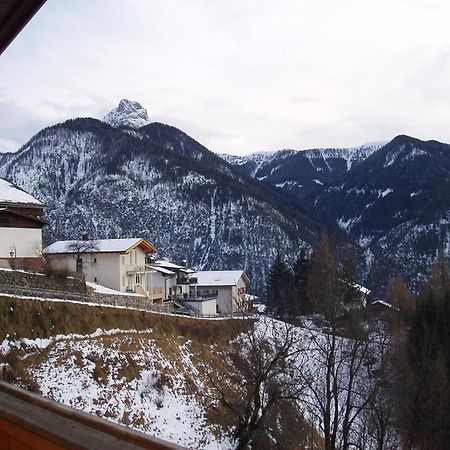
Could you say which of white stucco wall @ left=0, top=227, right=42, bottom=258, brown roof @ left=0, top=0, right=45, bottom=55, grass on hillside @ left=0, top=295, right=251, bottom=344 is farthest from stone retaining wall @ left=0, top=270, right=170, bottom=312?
brown roof @ left=0, top=0, right=45, bottom=55

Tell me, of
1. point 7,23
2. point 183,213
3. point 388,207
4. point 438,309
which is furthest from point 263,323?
point 388,207

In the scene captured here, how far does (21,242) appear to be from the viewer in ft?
78.0

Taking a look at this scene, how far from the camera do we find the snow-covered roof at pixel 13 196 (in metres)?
24.3

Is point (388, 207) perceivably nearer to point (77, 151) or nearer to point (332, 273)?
point (77, 151)

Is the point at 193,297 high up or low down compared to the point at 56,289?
down

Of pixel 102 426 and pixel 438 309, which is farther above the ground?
pixel 102 426

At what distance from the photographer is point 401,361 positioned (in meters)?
14.1

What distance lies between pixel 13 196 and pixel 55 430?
26019 mm

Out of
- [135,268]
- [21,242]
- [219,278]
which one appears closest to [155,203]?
[219,278]

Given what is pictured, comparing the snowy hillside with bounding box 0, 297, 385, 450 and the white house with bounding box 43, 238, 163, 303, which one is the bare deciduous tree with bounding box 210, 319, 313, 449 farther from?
the white house with bounding box 43, 238, 163, 303

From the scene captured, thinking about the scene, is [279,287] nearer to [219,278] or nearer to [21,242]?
[219,278]

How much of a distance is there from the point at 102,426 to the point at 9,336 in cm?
1559

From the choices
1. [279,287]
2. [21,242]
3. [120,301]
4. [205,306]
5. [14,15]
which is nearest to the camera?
[14,15]

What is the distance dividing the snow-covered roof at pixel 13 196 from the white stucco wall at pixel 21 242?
1.58 metres
